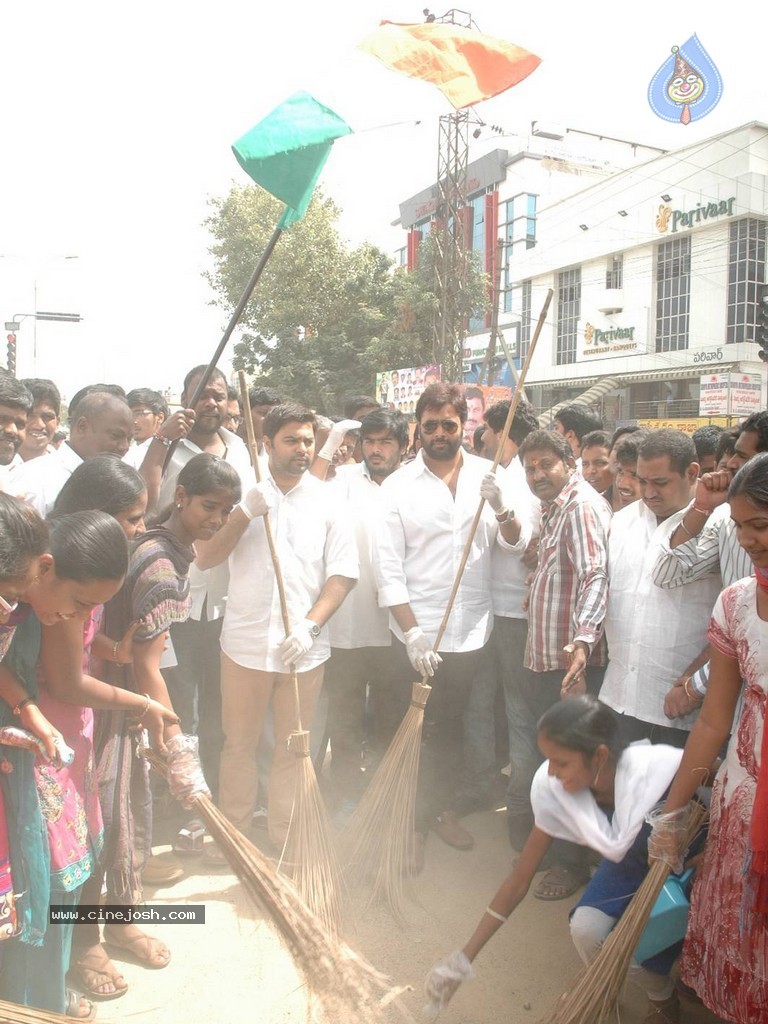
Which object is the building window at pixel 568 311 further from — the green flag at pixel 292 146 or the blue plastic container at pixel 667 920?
the blue plastic container at pixel 667 920

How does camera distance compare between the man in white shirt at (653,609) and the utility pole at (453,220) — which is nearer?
the man in white shirt at (653,609)

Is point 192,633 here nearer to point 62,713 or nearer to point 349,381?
point 62,713

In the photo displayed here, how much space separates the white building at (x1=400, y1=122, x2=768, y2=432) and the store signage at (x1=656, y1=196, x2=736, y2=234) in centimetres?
3

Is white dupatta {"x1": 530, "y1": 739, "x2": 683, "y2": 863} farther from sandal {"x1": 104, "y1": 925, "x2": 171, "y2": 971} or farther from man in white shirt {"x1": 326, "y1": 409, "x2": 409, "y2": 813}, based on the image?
man in white shirt {"x1": 326, "y1": 409, "x2": 409, "y2": 813}

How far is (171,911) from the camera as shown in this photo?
2.89 meters

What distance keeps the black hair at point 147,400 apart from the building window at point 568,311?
24.4 meters

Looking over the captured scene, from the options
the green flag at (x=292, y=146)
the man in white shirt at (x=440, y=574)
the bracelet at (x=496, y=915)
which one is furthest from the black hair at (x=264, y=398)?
the bracelet at (x=496, y=915)

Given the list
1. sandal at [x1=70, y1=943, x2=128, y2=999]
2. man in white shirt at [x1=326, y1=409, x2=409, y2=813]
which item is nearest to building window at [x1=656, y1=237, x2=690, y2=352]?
man in white shirt at [x1=326, y1=409, x2=409, y2=813]

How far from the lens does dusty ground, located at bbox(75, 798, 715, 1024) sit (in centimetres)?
238

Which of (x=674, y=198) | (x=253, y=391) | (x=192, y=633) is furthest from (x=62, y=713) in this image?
(x=674, y=198)

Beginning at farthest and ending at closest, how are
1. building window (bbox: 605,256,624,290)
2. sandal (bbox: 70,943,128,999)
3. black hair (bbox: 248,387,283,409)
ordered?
building window (bbox: 605,256,624,290)
black hair (bbox: 248,387,283,409)
sandal (bbox: 70,943,128,999)

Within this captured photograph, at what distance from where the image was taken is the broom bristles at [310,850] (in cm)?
274

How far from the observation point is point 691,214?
22.3 meters

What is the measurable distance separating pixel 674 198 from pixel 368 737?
2291 centimetres
